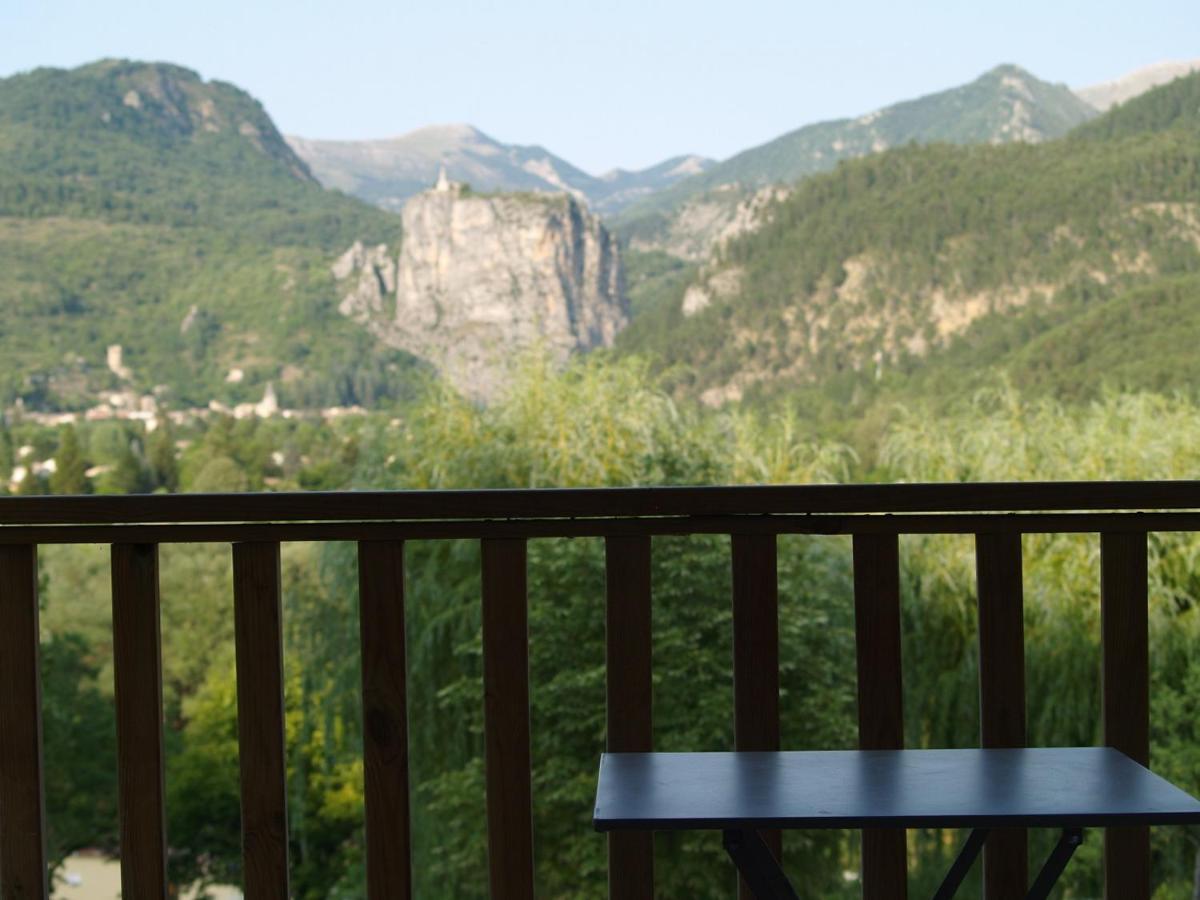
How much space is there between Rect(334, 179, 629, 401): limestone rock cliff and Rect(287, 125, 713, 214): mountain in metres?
3.03

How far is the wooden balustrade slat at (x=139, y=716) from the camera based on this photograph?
4.66ft

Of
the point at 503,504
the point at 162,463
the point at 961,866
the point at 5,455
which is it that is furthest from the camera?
the point at 162,463

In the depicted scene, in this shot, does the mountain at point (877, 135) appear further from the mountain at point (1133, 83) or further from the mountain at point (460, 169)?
the mountain at point (460, 169)

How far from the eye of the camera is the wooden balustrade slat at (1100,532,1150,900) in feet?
4.85

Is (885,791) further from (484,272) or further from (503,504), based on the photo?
(484,272)

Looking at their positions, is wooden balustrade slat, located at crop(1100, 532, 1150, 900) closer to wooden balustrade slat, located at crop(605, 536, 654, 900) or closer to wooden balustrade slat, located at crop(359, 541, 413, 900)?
wooden balustrade slat, located at crop(605, 536, 654, 900)

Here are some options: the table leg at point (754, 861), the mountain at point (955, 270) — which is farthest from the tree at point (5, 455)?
the table leg at point (754, 861)

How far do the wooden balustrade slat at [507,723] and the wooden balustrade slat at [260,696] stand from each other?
0.79 feet

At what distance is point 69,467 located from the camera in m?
25.3

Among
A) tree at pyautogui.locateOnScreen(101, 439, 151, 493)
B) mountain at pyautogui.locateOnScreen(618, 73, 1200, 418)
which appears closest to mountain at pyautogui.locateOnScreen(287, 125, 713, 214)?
mountain at pyautogui.locateOnScreen(618, 73, 1200, 418)

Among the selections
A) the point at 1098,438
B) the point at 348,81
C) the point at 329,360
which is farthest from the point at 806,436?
the point at 348,81

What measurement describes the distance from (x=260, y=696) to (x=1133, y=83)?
42171 mm

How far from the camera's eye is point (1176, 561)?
9.23m

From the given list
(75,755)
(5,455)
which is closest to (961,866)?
(75,755)
